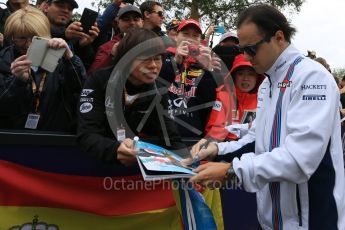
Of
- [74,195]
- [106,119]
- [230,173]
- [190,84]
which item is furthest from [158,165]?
[190,84]

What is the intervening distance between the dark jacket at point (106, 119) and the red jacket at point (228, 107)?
76 centimetres

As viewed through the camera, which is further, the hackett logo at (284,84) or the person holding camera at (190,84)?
the person holding camera at (190,84)

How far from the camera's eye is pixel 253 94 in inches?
159

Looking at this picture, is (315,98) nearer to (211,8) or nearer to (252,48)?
(252,48)

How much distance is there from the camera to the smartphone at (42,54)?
2508 mm

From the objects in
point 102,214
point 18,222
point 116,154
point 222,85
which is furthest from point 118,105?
point 222,85

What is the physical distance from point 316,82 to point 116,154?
105cm

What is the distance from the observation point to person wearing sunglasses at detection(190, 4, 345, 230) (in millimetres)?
1794

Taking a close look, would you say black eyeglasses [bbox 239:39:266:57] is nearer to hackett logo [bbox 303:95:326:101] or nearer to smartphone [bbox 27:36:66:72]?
hackett logo [bbox 303:95:326:101]

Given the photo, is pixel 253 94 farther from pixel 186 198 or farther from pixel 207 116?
pixel 186 198

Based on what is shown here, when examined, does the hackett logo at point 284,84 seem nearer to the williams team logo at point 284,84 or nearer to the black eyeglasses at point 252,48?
the williams team logo at point 284,84

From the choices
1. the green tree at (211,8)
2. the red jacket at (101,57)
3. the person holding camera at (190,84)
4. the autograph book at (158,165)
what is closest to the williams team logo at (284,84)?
the autograph book at (158,165)

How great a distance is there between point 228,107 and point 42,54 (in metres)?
1.82

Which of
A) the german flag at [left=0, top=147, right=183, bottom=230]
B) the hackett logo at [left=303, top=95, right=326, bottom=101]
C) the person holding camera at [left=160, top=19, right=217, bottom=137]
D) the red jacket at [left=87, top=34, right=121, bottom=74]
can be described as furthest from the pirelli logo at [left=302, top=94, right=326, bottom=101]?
the red jacket at [left=87, top=34, right=121, bottom=74]
